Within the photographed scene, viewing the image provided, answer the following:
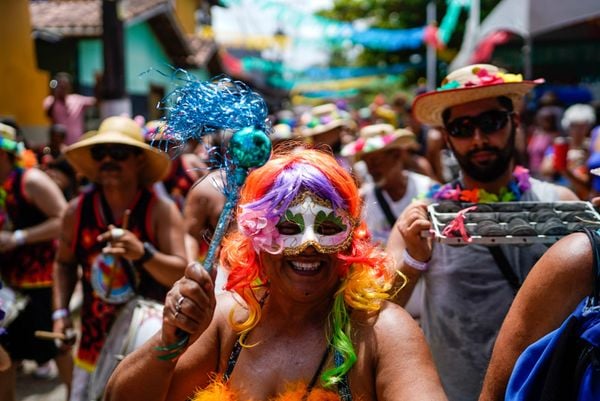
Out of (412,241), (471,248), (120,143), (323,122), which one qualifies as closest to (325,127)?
(323,122)

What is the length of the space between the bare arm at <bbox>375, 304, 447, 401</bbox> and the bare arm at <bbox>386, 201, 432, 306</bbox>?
0.54 meters

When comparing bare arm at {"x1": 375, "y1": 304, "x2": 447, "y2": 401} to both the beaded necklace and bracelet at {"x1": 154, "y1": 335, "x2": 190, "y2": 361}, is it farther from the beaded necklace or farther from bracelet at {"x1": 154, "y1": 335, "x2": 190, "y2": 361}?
the beaded necklace

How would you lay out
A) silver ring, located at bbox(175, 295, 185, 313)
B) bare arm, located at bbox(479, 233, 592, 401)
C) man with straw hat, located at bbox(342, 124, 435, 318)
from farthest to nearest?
1. man with straw hat, located at bbox(342, 124, 435, 318)
2. silver ring, located at bbox(175, 295, 185, 313)
3. bare arm, located at bbox(479, 233, 592, 401)

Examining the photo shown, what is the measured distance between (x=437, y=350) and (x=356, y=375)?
1.02 meters

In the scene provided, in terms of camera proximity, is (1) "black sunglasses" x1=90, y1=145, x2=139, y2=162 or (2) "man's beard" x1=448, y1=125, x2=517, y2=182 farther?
(1) "black sunglasses" x1=90, y1=145, x2=139, y2=162

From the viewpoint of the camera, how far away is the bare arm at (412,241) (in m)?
2.83

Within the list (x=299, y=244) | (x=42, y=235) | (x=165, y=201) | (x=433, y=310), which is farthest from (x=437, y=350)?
(x=42, y=235)

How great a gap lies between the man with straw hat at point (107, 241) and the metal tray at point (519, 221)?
→ 1.70 metres

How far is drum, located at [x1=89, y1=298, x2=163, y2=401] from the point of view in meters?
3.62

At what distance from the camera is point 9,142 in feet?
17.2

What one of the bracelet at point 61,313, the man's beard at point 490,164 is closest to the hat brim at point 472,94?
the man's beard at point 490,164

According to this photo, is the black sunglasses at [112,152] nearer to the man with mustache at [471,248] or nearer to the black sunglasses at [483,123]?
the man with mustache at [471,248]

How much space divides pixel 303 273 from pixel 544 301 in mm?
761

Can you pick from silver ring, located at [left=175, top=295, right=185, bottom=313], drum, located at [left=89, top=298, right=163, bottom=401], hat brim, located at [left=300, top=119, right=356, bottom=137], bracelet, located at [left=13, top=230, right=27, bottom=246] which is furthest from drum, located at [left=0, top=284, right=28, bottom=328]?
hat brim, located at [left=300, top=119, right=356, bottom=137]
